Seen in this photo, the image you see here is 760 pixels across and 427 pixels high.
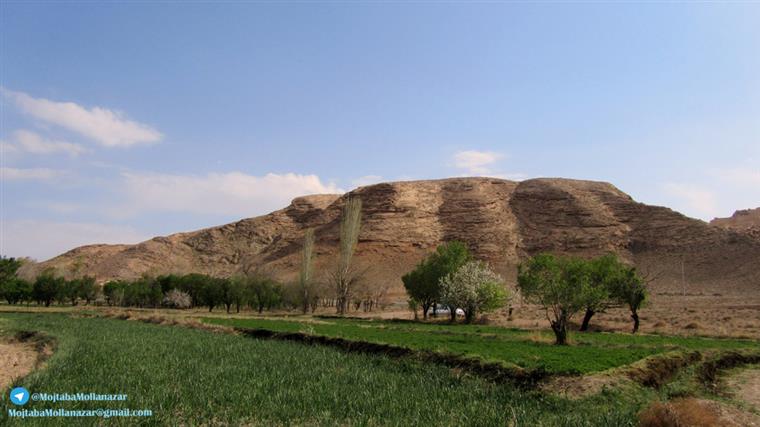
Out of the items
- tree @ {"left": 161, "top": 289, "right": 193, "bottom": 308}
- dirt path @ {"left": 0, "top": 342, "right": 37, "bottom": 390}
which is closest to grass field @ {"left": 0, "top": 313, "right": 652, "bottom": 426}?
dirt path @ {"left": 0, "top": 342, "right": 37, "bottom": 390}

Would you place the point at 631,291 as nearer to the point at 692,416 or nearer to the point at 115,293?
the point at 692,416

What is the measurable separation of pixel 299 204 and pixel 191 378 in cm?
15919

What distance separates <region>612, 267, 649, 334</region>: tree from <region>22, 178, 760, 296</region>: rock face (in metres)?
50.3

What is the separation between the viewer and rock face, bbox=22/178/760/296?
315 feet

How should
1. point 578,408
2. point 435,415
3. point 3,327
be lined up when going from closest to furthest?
1. point 435,415
2. point 578,408
3. point 3,327

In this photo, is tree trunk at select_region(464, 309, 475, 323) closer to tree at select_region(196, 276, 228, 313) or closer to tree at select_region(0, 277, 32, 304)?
tree at select_region(196, 276, 228, 313)

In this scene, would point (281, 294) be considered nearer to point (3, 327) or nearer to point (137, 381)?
point (3, 327)

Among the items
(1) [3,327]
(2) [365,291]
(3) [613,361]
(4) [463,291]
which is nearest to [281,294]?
(2) [365,291]

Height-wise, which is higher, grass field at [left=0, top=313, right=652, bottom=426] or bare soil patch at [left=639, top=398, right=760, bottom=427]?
bare soil patch at [left=639, top=398, right=760, bottom=427]

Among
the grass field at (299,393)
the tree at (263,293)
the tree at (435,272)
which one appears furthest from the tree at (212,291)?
the grass field at (299,393)

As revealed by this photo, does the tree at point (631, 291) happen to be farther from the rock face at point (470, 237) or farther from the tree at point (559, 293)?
the rock face at point (470, 237)

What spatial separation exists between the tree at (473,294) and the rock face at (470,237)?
4957 cm

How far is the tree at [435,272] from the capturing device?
59.2 metres

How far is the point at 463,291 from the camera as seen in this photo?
51.8m
